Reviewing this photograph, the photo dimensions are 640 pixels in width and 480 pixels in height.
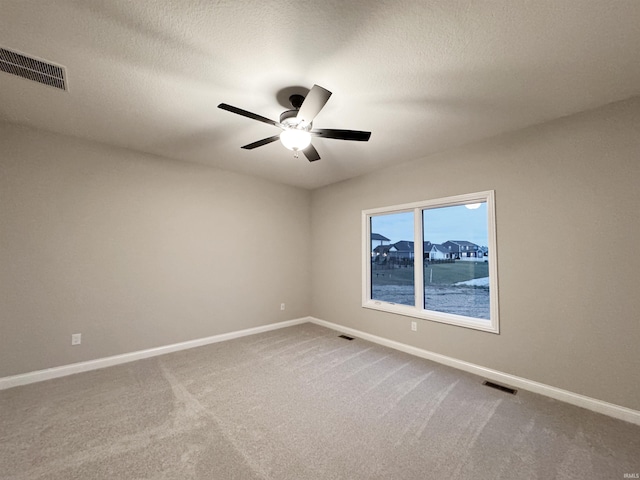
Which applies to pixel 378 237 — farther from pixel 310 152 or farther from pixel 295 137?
pixel 295 137

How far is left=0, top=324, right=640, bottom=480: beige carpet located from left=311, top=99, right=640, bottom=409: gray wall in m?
0.35

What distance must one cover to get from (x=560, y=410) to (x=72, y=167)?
5.51 meters

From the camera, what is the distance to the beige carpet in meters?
1.66

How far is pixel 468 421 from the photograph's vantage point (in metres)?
2.13

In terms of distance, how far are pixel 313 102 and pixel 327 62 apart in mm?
299

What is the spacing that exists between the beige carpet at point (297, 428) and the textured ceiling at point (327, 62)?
2.67 meters

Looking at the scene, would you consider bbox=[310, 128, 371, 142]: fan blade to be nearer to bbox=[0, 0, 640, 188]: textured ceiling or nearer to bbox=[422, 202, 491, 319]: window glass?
bbox=[0, 0, 640, 188]: textured ceiling

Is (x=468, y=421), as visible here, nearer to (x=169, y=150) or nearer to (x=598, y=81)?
(x=598, y=81)

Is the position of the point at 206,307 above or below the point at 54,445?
above

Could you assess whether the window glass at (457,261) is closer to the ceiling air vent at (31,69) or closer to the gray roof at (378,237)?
the gray roof at (378,237)

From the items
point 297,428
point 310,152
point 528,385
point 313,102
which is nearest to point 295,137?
point 313,102

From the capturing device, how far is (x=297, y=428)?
205 centimetres

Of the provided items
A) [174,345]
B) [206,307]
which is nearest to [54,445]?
[174,345]

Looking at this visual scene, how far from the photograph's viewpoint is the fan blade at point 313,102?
173 centimetres
